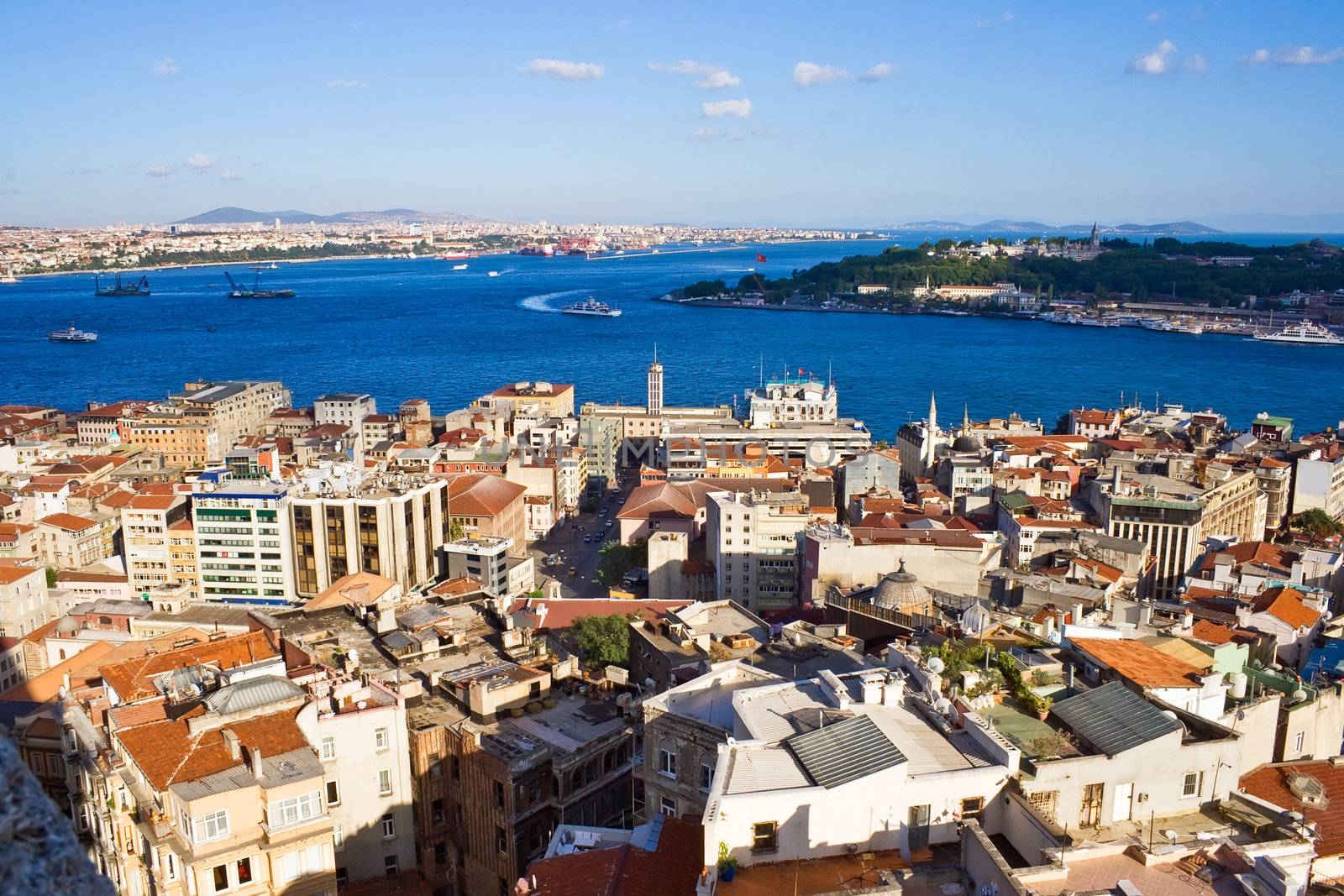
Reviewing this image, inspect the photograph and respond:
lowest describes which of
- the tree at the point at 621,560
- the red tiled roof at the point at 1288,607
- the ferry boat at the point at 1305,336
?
the tree at the point at 621,560

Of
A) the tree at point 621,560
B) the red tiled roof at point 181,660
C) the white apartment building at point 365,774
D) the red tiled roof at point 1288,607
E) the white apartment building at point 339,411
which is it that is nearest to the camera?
the white apartment building at point 365,774

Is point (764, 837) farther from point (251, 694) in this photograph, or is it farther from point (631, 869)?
point (251, 694)

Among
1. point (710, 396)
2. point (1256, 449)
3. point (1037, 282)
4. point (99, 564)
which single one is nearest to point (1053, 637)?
point (99, 564)

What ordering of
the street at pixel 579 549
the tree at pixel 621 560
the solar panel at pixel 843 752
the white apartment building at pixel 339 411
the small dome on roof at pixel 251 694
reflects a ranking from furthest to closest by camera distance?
1. the white apartment building at pixel 339 411
2. the street at pixel 579 549
3. the tree at pixel 621 560
4. the small dome on roof at pixel 251 694
5. the solar panel at pixel 843 752

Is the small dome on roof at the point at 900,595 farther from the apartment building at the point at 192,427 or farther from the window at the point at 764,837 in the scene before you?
the apartment building at the point at 192,427

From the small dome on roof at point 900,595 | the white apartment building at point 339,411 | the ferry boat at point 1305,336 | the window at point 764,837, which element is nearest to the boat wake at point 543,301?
the ferry boat at point 1305,336

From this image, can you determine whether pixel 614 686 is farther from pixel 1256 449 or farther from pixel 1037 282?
pixel 1037 282
